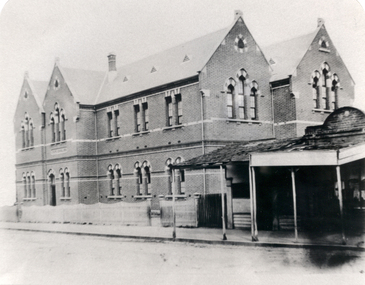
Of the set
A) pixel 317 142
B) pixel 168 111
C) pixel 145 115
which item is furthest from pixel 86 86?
pixel 317 142

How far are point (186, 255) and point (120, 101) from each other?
57.7 feet

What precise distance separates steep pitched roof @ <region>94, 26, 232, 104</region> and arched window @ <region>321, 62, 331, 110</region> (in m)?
6.03

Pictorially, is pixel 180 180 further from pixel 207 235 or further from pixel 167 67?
pixel 207 235

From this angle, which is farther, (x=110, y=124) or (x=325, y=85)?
(x=110, y=124)

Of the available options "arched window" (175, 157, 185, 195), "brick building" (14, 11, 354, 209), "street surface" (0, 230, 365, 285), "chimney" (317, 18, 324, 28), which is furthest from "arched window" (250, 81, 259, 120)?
"chimney" (317, 18, 324, 28)

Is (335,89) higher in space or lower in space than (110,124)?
higher

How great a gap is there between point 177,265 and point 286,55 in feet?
56.3

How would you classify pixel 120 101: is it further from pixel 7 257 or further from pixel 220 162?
pixel 7 257

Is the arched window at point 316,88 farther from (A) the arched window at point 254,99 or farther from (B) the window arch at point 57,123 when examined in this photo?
(B) the window arch at point 57,123

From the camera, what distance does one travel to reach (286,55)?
29.2 meters

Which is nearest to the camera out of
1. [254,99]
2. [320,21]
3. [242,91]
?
[320,21]

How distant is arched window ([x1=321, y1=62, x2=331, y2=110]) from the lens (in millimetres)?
25188

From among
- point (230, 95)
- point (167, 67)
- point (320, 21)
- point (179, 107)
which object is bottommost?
point (179, 107)

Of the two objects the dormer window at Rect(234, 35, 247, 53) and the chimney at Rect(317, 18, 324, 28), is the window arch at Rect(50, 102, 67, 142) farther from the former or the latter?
the chimney at Rect(317, 18, 324, 28)
